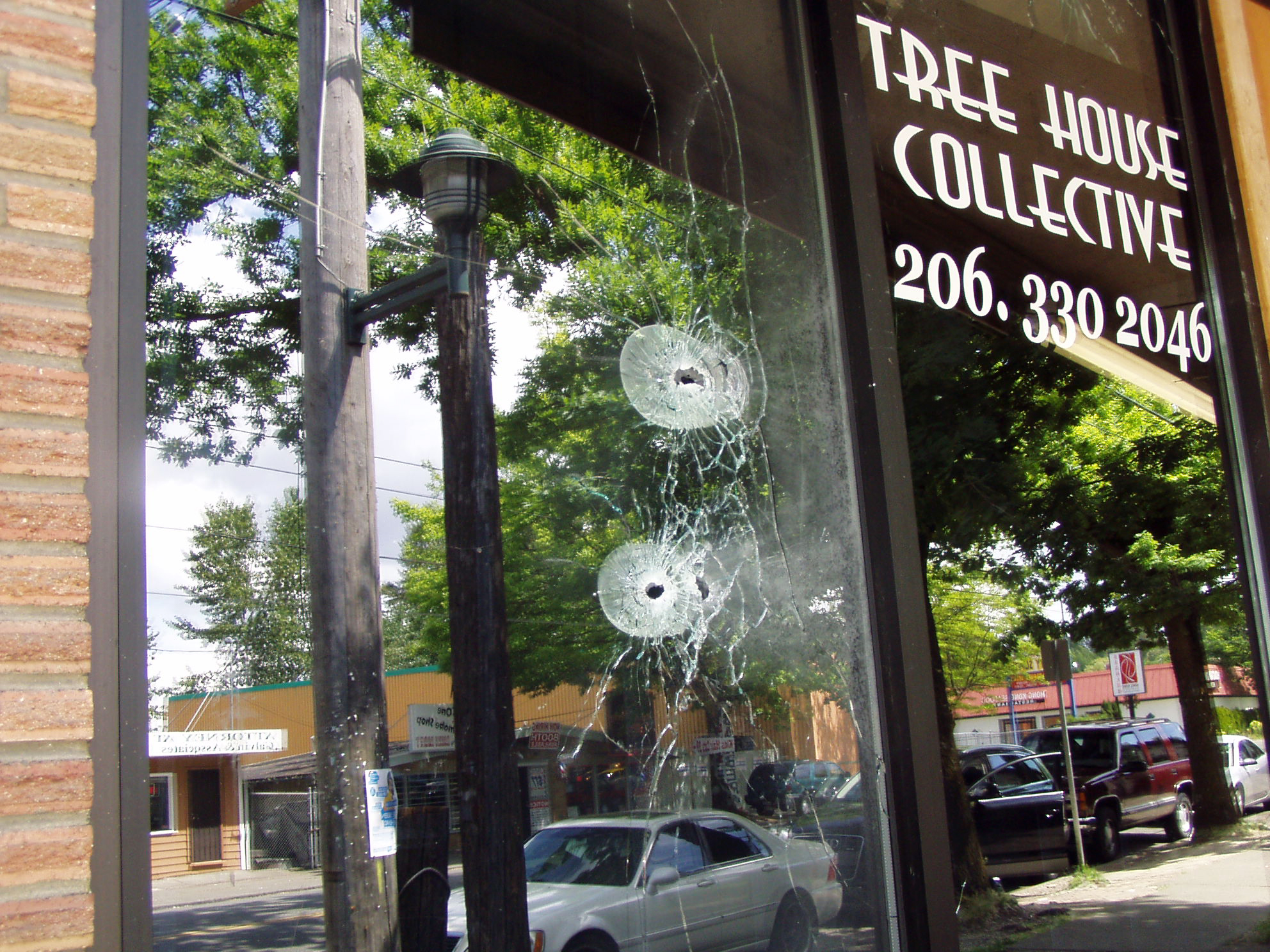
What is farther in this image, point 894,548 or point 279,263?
point 894,548

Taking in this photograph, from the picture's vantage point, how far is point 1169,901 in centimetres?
290

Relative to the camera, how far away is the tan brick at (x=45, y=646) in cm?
152

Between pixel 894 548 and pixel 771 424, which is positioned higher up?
pixel 771 424

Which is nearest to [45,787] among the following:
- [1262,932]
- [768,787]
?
[768,787]

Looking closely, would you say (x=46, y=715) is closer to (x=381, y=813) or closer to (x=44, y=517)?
(x=44, y=517)

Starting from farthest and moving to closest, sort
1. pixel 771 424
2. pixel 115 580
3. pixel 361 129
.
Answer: pixel 771 424
pixel 361 129
pixel 115 580

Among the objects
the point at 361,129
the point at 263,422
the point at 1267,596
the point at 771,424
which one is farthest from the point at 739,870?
the point at 1267,596

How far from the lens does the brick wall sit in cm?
149

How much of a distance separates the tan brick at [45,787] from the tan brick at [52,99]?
974 millimetres

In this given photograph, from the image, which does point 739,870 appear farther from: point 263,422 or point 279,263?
point 279,263

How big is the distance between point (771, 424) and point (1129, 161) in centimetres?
182

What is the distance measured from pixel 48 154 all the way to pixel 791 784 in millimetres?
1869

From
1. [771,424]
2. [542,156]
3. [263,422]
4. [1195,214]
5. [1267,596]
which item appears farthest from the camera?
[1195,214]

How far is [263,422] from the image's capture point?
6.37 ft
